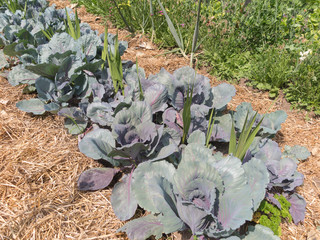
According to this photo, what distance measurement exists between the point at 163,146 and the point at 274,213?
737mm

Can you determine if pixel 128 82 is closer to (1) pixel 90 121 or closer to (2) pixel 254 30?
(1) pixel 90 121

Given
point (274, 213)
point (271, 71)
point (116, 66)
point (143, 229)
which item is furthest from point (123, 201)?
point (271, 71)

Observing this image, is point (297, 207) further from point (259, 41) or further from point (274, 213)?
point (259, 41)

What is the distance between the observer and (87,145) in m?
1.59

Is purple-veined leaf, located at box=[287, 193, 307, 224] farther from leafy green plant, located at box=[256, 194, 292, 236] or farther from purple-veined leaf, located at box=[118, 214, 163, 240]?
purple-veined leaf, located at box=[118, 214, 163, 240]

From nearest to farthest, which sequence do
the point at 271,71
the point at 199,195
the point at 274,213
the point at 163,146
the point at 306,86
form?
the point at 199,195 < the point at 274,213 < the point at 163,146 < the point at 306,86 < the point at 271,71

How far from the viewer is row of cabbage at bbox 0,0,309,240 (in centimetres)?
128

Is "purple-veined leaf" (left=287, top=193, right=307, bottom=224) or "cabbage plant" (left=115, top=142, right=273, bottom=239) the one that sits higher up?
"cabbage plant" (left=115, top=142, right=273, bottom=239)

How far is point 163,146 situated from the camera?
5.52ft

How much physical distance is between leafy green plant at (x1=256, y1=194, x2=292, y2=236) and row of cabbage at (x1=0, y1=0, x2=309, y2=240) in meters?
0.04

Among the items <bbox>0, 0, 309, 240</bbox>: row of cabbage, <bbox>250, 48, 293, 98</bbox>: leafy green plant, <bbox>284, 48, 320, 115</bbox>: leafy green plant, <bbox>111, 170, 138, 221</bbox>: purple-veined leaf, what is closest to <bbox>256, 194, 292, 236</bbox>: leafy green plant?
<bbox>0, 0, 309, 240</bbox>: row of cabbage

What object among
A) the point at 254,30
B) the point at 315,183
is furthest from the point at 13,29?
the point at 315,183

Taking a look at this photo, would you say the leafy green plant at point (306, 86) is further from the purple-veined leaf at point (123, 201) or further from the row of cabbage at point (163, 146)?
the purple-veined leaf at point (123, 201)

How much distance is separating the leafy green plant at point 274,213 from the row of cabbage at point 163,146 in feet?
0.13
